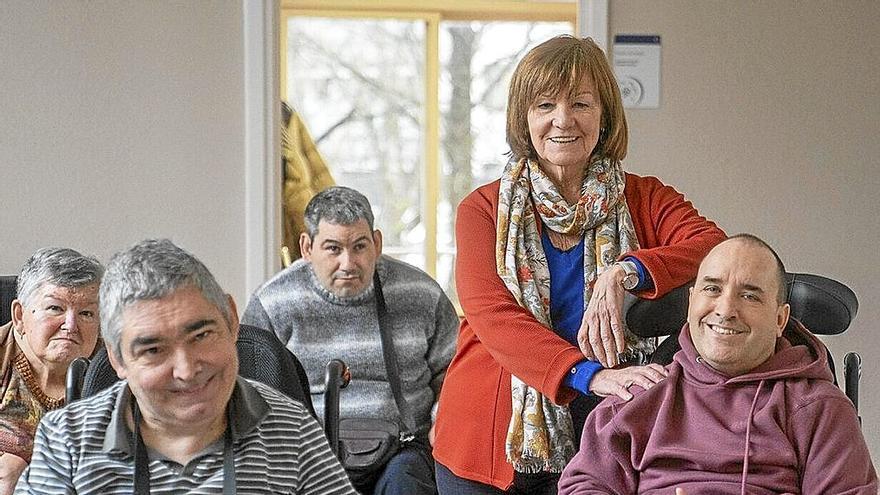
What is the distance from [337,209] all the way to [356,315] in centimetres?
32

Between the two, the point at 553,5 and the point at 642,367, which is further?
the point at 553,5

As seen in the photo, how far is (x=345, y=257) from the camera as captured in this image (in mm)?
3592

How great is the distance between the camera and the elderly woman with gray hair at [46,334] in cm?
267

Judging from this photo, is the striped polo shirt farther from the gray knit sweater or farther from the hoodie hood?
the gray knit sweater

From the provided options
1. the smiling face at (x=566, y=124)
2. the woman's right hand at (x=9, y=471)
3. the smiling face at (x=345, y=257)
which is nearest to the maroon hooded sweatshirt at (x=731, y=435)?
→ the smiling face at (x=566, y=124)

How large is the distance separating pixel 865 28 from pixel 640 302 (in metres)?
2.73

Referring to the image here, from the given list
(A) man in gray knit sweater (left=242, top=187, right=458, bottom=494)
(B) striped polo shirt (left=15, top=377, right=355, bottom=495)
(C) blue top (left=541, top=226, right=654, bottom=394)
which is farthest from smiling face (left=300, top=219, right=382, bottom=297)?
(B) striped polo shirt (left=15, top=377, right=355, bottom=495)

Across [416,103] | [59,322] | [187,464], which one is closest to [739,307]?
[187,464]

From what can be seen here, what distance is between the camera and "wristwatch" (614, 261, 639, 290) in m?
2.15

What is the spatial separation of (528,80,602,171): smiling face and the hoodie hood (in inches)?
15.1

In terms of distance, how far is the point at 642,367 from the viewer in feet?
7.22

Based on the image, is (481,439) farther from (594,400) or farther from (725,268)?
(725,268)

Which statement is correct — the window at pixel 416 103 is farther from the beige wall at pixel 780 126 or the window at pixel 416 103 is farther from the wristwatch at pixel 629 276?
the wristwatch at pixel 629 276

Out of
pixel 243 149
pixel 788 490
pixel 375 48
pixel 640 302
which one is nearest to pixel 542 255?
pixel 640 302
